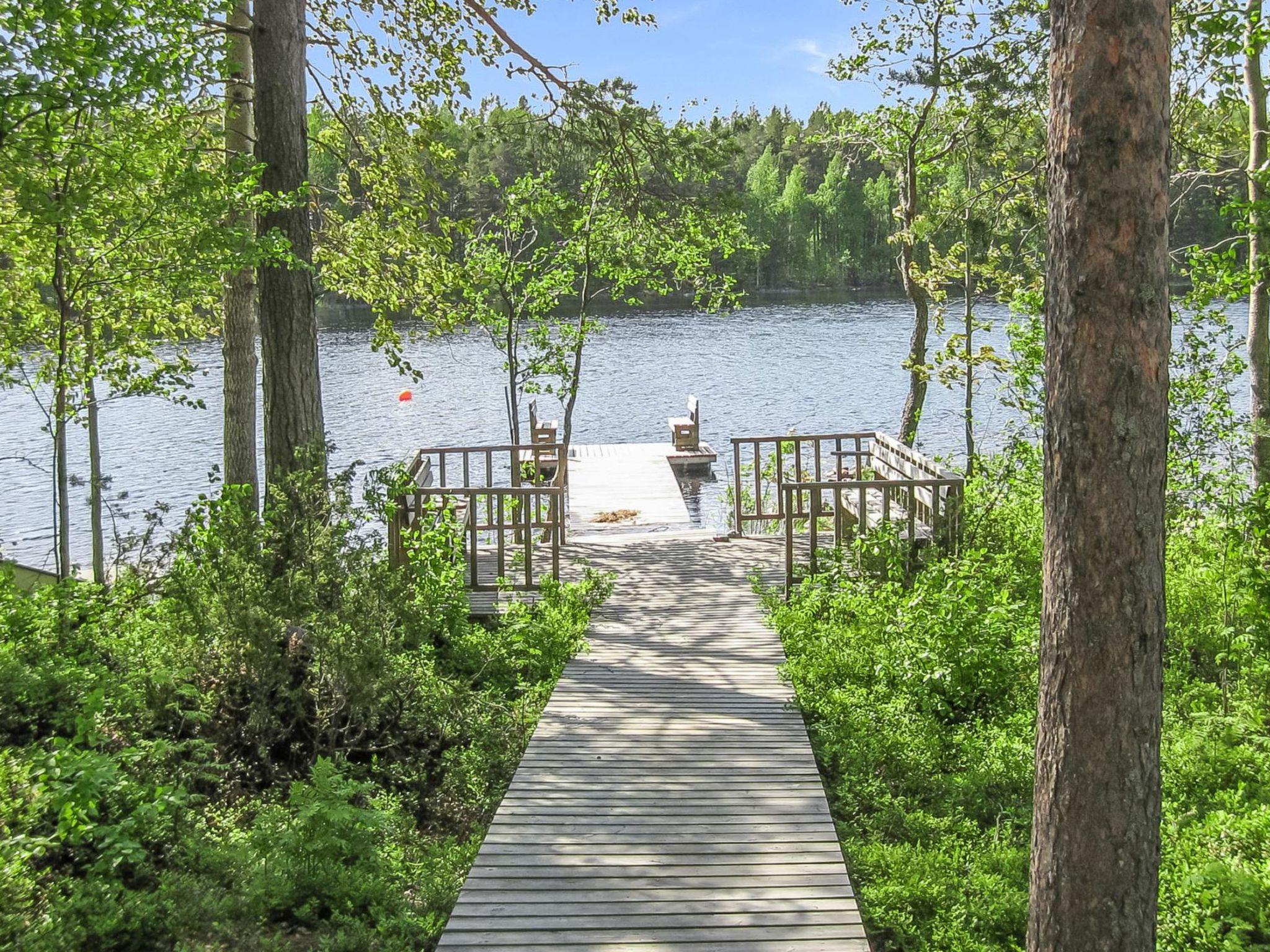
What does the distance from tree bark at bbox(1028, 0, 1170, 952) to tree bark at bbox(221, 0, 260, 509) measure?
25.9ft

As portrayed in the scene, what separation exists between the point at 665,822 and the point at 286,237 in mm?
5555

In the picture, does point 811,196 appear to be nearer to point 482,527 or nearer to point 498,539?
point 482,527

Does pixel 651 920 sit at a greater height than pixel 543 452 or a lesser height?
lesser

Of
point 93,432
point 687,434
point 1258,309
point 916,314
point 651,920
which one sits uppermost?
point 916,314

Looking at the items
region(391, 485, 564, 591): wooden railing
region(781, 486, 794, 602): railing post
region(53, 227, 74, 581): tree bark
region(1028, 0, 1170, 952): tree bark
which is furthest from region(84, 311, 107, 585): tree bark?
region(1028, 0, 1170, 952): tree bark

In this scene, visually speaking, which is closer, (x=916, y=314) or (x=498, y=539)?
(x=498, y=539)

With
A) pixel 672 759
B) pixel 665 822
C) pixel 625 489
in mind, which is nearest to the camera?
pixel 665 822

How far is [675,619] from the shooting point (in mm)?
8594

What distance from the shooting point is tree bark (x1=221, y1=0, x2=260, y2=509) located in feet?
32.5

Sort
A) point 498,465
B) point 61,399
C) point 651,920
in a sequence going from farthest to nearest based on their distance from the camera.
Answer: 1. point 498,465
2. point 61,399
3. point 651,920

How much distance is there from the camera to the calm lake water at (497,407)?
2131 cm

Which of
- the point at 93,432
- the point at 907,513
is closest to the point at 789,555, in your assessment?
the point at 907,513

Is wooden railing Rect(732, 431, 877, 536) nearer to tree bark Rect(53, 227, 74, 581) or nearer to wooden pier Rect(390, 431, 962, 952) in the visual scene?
wooden pier Rect(390, 431, 962, 952)

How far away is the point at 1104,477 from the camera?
11.1 ft
